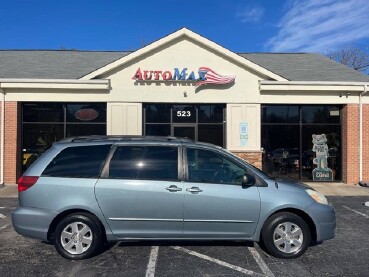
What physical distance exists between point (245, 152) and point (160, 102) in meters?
3.58

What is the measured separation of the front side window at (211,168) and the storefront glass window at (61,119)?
27.3ft

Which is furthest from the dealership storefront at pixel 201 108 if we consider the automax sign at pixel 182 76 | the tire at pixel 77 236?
the tire at pixel 77 236

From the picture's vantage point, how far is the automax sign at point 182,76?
12438mm

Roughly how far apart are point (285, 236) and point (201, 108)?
8405 millimetres

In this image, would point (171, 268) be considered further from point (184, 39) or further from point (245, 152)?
point (184, 39)

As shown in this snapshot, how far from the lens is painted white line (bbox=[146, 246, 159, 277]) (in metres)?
4.45

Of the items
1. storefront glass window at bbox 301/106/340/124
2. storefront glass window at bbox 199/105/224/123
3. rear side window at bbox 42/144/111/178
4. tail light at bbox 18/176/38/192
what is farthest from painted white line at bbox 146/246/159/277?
storefront glass window at bbox 301/106/340/124

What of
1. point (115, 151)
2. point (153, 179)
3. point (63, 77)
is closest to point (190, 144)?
point (153, 179)

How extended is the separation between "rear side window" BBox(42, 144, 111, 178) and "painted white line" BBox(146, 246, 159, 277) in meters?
1.40

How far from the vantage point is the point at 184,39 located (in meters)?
12.7

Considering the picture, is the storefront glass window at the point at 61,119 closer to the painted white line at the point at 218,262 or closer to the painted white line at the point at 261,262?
the painted white line at the point at 218,262

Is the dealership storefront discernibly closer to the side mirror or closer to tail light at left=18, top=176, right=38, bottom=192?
tail light at left=18, top=176, right=38, bottom=192

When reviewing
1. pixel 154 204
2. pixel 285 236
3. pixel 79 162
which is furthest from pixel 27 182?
pixel 285 236

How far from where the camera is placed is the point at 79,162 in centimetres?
504
